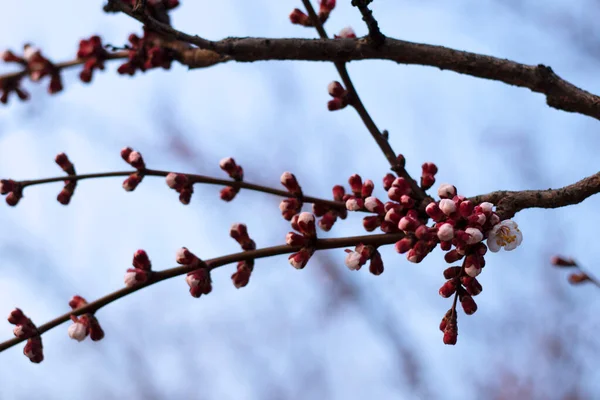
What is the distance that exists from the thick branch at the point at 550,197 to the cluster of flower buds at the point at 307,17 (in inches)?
45.6

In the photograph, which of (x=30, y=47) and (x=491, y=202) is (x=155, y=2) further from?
(x=491, y=202)

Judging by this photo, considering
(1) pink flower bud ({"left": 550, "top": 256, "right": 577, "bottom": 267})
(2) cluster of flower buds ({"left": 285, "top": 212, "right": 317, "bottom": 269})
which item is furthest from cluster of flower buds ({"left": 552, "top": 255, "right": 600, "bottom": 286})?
(2) cluster of flower buds ({"left": 285, "top": 212, "right": 317, "bottom": 269})

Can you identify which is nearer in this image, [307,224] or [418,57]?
[307,224]

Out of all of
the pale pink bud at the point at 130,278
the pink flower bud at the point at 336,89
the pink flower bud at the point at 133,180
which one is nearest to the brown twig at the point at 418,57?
the pink flower bud at the point at 336,89

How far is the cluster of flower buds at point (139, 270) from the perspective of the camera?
1802 mm

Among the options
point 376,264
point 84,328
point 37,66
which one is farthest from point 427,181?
point 37,66

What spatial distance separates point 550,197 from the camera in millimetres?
1748

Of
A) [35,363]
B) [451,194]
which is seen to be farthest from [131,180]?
[451,194]

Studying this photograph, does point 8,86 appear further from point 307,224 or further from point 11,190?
point 307,224

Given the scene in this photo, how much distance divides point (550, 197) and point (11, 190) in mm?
1740

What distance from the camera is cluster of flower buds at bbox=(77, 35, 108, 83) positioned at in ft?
9.75

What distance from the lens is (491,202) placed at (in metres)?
1.80

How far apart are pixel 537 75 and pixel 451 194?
439mm

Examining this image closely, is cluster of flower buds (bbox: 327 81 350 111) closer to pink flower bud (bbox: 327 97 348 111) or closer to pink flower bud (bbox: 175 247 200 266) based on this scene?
pink flower bud (bbox: 327 97 348 111)
